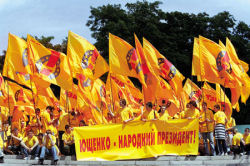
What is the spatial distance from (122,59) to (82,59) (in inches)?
87.9

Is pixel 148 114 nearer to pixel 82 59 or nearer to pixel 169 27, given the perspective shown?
pixel 82 59

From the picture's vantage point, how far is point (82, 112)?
66.9 ft

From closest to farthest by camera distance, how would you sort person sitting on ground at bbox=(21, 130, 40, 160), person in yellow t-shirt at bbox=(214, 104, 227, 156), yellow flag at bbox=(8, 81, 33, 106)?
person sitting on ground at bbox=(21, 130, 40, 160) → person in yellow t-shirt at bbox=(214, 104, 227, 156) → yellow flag at bbox=(8, 81, 33, 106)

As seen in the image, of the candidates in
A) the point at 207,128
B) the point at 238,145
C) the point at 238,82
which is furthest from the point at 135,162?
the point at 238,82

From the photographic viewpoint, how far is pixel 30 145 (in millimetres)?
17344

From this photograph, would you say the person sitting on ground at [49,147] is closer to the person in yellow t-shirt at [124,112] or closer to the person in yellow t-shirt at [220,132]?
the person in yellow t-shirt at [124,112]

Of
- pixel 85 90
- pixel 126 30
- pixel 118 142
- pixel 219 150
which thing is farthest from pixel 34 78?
pixel 126 30

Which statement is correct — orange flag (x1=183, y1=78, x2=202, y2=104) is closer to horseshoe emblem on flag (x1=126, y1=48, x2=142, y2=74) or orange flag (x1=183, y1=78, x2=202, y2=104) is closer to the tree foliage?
horseshoe emblem on flag (x1=126, y1=48, x2=142, y2=74)

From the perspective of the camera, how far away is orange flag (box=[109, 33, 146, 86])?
1822 centimetres

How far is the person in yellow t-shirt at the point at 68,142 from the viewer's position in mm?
17000

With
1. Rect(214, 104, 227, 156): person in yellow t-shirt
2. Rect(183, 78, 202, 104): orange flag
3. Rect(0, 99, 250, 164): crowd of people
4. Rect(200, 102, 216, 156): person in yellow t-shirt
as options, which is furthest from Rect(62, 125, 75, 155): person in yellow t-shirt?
Rect(183, 78, 202, 104): orange flag

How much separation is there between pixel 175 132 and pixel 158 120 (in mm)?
718

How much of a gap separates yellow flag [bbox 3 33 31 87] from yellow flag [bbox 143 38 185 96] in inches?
190

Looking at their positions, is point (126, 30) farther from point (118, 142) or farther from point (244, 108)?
point (118, 142)
